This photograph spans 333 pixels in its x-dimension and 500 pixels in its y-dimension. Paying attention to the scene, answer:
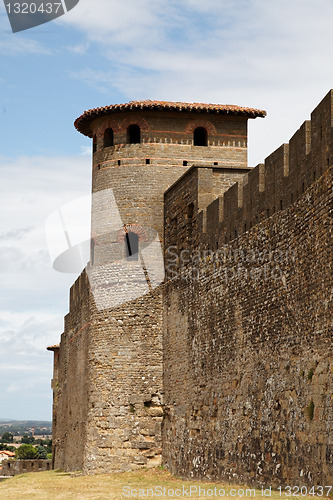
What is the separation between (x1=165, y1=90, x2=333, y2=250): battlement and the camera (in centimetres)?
1255

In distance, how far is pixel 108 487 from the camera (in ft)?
56.4

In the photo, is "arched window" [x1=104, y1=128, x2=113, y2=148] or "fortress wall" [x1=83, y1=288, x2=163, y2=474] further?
"arched window" [x1=104, y1=128, x2=113, y2=148]

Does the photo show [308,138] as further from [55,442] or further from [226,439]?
[55,442]

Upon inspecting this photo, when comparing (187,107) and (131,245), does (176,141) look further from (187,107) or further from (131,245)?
(131,245)

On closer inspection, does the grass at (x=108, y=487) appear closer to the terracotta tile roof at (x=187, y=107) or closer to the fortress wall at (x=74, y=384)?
the fortress wall at (x=74, y=384)

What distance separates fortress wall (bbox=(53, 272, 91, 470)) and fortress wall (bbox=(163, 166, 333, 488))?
11.3ft

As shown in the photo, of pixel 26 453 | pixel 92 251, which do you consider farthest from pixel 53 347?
pixel 26 453

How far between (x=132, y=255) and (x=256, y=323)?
6.84 metres

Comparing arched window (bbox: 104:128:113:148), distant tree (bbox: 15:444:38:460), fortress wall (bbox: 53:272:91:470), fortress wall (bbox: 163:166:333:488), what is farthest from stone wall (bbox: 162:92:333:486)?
distant tree (bbox: 15:444:38:460)

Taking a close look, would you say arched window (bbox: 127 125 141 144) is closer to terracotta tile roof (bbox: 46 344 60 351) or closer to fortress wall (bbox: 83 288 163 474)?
fortress wall (bbox: 83 288 163 474)

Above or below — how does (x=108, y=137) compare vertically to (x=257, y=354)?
above

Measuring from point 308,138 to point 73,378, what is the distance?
15.0 m

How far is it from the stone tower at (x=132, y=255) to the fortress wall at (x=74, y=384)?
0.26 meters

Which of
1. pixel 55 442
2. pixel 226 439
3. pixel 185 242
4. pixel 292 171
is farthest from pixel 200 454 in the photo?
pixel 55 442
